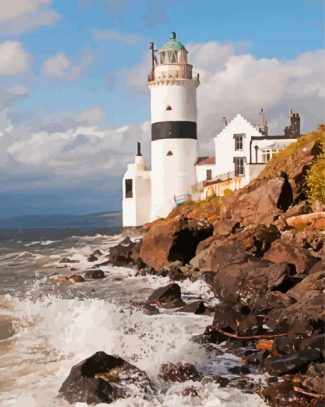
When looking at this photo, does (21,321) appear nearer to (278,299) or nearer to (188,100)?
(278,299)

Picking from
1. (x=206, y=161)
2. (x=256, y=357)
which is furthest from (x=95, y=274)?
(x=206, y=161)

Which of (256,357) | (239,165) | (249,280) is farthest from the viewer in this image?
(239,165)

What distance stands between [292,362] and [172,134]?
3598cm

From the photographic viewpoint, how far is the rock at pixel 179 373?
1019 cm

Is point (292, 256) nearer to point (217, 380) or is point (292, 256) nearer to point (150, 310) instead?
point (150, 310)

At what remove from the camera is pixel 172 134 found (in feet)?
147

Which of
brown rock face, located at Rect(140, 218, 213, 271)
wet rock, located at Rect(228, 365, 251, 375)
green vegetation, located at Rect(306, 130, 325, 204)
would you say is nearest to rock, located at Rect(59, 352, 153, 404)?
wet rock, located at Rect(228, 365, 251, 375)

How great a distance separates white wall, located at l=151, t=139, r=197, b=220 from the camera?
44906 mm

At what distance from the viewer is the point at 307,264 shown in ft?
56.3

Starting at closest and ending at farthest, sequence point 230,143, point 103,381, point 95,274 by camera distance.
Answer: point 103,381, point 95,274, point 230,143

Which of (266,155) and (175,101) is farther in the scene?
(175,101)

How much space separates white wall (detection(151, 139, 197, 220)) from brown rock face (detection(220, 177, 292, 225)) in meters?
17.2

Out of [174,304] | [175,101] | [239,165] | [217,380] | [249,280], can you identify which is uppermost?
[175,101]

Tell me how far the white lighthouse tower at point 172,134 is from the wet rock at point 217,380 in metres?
34.6
